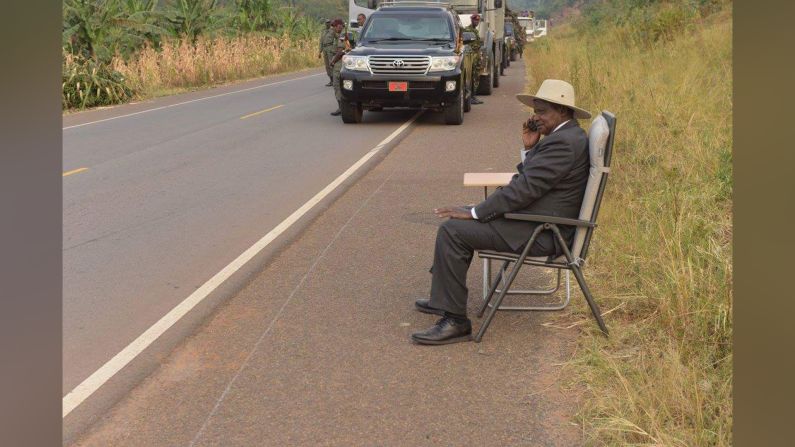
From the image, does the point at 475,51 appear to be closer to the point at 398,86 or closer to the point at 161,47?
the point at 398,86

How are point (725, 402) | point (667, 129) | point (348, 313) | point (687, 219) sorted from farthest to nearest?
point (667, 129)
point (687, 219)
point (348, 313)
point (725, 402)

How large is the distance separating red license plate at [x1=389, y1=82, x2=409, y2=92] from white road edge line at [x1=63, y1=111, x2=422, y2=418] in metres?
7.12

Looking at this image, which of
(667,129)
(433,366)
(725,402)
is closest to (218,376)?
(433,366)

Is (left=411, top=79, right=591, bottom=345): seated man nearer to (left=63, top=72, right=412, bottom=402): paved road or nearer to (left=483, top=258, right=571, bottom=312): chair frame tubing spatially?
(left=483, top=258, right=571, bottom=312): chair frame tubing

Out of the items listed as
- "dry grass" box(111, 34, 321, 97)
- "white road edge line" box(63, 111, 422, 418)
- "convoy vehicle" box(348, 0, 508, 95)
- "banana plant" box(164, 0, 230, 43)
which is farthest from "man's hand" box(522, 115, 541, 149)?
"banana plant" box(164, 0, 230, 43)

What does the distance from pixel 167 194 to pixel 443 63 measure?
7.71 m

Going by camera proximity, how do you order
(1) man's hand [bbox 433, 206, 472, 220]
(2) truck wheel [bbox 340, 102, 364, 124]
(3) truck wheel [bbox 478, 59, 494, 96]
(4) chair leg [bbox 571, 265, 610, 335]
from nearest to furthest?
(4) chair leg [bbox 571, 265, 610, 335]
(1) man's hand [bbox 433, 206, 472, 220]
(2) truck wheel [bbox 340, 102, 364, 124]
(3) truck wheel [bbox 478, 59, 494, 96]

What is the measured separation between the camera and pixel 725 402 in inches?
167

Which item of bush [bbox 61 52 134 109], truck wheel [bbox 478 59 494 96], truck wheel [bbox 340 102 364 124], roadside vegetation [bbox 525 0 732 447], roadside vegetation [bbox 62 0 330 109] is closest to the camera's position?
roadside vegetation [bbox 525 0 732 447]

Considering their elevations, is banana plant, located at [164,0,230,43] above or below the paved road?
above

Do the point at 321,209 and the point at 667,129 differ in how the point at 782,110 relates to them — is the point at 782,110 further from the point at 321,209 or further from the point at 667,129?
the point at 667,129

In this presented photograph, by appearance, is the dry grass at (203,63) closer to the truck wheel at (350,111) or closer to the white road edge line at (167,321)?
the truck wheel at (350,111)

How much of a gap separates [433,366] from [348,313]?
3.65 ft

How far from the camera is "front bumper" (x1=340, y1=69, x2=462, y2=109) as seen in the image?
685 inches
